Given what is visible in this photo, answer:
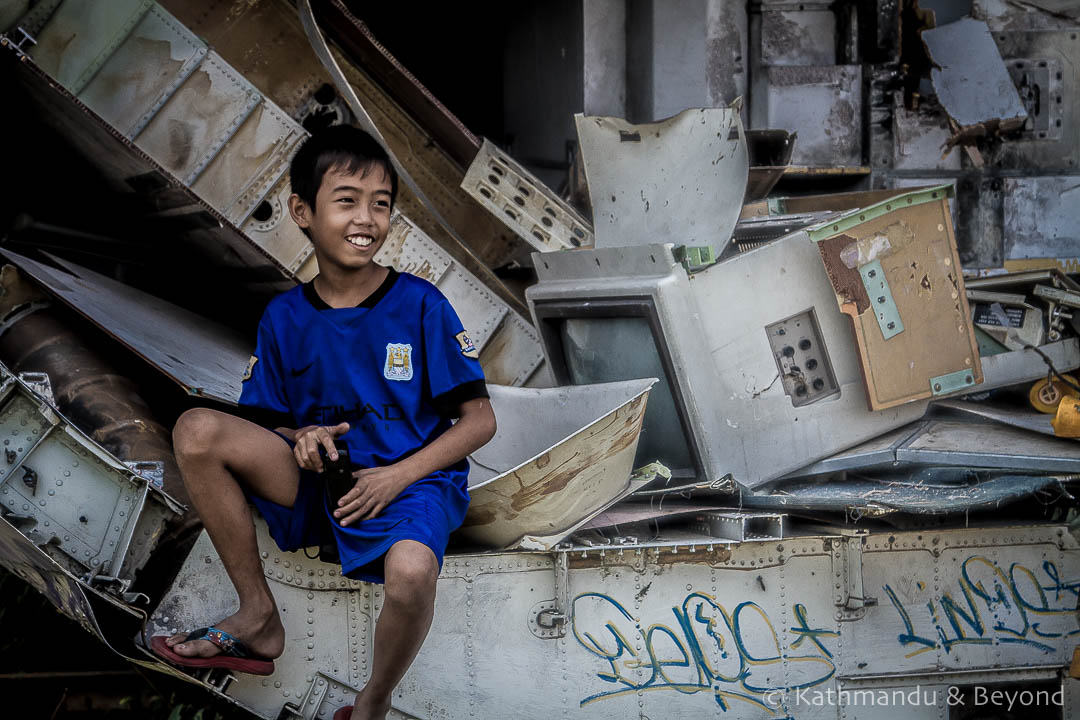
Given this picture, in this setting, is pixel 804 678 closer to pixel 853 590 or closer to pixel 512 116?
pixel 853 590

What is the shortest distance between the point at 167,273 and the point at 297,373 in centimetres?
332

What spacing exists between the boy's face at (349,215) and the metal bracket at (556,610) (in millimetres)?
1272

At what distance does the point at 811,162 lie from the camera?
7137 mm

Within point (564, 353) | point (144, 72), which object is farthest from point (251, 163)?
point (564, 353)

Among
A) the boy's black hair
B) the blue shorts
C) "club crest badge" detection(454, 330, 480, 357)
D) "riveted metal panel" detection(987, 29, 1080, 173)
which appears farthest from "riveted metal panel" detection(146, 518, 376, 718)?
"riveted metal panel" detection(987, 29, 1080, 173)

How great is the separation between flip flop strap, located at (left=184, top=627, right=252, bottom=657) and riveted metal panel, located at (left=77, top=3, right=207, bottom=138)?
2645 mm

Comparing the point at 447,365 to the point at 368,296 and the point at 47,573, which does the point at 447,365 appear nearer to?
the point at 368,296

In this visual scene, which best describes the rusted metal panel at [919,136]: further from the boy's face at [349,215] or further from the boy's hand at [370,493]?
the boy's hand at [370,493]

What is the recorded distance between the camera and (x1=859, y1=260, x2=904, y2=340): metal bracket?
3875mm

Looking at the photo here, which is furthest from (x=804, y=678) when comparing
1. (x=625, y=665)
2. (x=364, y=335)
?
(x=364, y=335)

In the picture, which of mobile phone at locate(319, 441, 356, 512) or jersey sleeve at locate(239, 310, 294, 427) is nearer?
mobile phone at locate(319, 441, 356, 512)

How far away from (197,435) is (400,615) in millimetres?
686

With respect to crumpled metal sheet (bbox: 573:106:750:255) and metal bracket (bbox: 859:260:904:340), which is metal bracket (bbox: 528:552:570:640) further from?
metal bracket (bbox: 859:260:904:340)

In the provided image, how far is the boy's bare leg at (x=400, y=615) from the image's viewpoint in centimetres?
253
